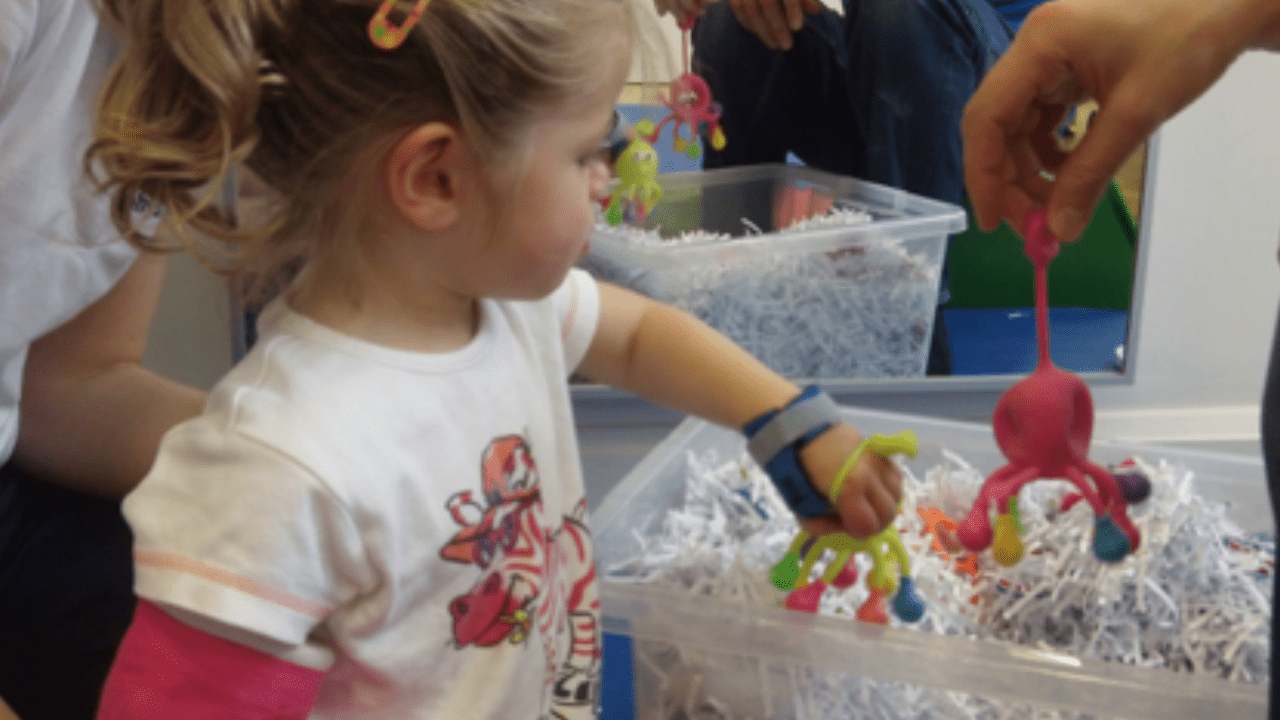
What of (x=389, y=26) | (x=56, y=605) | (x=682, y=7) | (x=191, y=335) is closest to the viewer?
(x=389, y=26)

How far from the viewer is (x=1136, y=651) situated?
0.75m

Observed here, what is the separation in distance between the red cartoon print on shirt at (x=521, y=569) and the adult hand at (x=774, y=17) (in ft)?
2.43

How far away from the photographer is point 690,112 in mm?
1275

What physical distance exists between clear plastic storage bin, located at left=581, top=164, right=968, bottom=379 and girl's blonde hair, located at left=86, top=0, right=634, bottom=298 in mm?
658

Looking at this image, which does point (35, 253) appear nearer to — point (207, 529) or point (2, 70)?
point (2, 70)

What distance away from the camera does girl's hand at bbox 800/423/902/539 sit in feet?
1.98

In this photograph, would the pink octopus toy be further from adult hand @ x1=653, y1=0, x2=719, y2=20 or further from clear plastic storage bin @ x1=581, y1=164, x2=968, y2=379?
adult hand @ x1=653, y1=0, x2=719, y2=20

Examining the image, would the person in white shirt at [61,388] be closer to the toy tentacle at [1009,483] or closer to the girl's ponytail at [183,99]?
the girl's ponytail at [183,99]

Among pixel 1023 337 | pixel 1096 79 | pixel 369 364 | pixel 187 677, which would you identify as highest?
pixel 1096 79

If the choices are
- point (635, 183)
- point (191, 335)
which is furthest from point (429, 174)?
point (191, 335)

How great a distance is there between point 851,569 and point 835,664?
0.24 ft

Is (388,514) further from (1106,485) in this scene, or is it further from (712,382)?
(1106,485)

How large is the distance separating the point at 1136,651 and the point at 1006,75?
1.35 feet

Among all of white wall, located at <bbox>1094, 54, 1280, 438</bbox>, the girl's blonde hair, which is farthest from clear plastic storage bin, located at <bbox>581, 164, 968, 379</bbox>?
the girl's blonde hair
